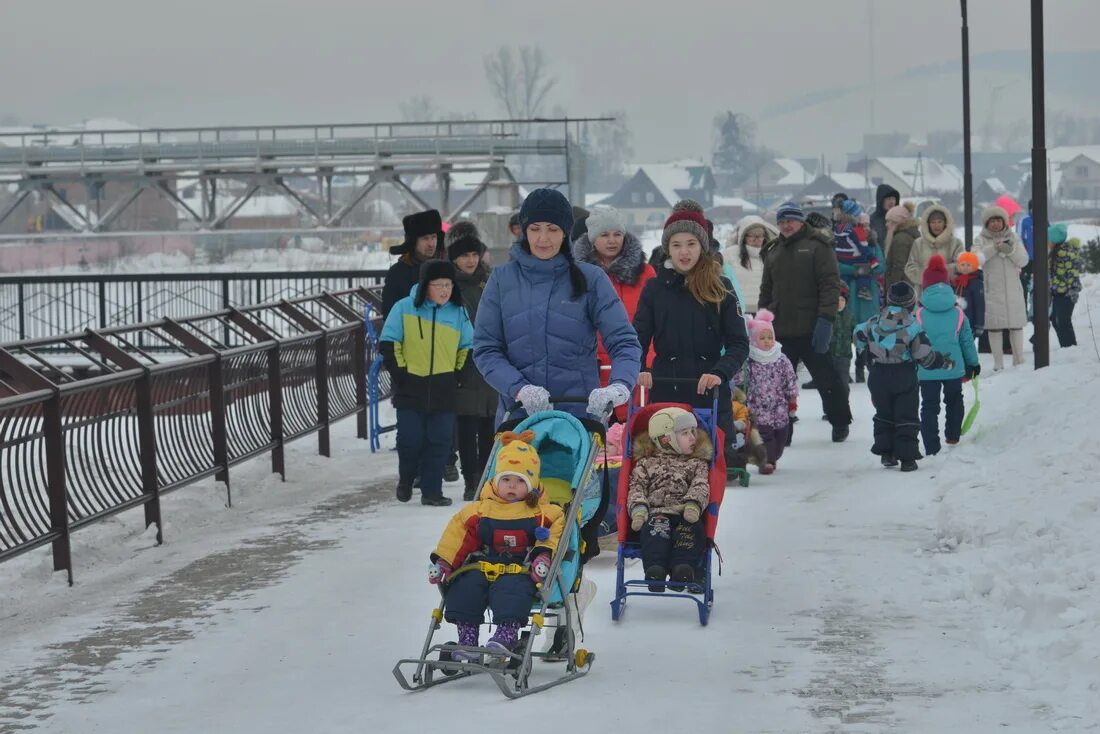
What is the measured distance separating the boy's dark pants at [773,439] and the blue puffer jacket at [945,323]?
1.47 metres

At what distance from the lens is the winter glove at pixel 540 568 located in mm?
6699

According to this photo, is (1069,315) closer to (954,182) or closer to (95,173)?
(95,173)

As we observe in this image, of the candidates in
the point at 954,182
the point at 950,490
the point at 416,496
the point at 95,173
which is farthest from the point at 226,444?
the point at 954,182

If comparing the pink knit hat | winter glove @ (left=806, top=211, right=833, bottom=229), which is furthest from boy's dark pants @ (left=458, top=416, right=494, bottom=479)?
winter glove @ (left=806, top=211, right=833, bottom=229)

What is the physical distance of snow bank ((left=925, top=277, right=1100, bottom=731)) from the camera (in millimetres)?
6844

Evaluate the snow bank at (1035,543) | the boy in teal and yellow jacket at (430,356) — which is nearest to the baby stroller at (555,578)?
the snow bank at (1035,543)

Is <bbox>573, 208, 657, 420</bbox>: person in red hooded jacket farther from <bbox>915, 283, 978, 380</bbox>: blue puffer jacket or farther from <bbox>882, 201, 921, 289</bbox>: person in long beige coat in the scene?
<bbox>882, 201, 921, 289</bbox>: person in long beige coat

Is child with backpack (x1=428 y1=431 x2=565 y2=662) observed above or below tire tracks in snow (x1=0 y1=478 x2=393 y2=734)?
above

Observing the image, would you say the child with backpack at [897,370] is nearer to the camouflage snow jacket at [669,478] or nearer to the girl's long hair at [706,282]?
the girl's long hair at [706,282]

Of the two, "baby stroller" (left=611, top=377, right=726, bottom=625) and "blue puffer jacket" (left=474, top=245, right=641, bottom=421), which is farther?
"blue puffer jacket" (left=474, top=245, right=641, bottom=421)

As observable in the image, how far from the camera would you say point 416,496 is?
42.9 ft

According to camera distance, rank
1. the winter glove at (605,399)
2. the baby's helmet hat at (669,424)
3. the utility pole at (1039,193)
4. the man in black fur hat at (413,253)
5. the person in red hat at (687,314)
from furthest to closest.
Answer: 1. the utility pole at (1039,193)
2. the man in black fur hat at (413,253)
3. the person in red hat at (687,314)
4. the baby's helmet hat at (669,424)
5. the winter glove at (605,399)

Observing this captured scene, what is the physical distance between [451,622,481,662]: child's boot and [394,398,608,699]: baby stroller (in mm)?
40

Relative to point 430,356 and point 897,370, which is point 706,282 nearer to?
point 430,356
